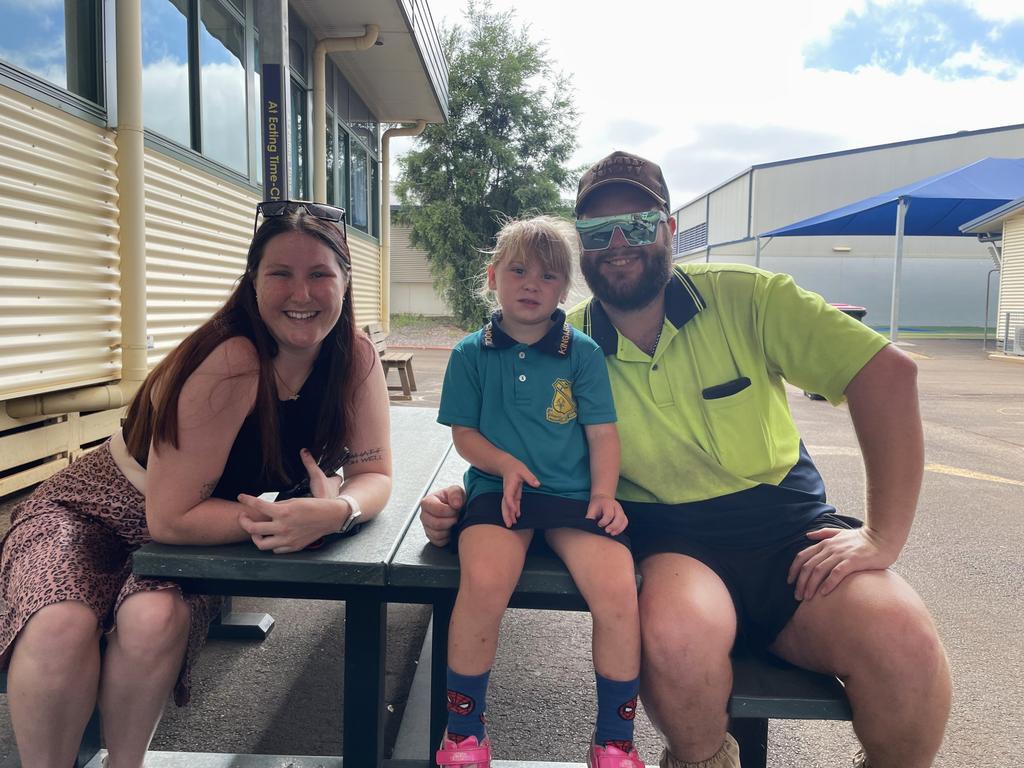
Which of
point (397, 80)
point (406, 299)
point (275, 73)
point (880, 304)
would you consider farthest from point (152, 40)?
point (880, 304)

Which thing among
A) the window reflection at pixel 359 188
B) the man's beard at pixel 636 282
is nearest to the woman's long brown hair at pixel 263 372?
the man's beard at pixel 636 282

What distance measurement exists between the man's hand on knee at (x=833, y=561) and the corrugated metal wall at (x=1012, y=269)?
2351 cm

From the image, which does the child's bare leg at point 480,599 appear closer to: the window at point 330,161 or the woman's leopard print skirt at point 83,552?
the woman's leopard print skirt at point 83,552

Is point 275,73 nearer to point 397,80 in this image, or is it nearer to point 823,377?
point 823,377

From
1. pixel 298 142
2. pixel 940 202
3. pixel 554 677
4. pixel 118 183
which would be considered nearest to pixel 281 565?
pixel 554 677

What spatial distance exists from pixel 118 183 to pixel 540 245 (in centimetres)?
417

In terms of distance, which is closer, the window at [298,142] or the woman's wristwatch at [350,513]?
the woman's wristwatch at [350,513]

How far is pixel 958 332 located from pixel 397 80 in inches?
1149

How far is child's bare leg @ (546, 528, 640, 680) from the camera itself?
1.82 meters

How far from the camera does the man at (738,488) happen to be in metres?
1.82

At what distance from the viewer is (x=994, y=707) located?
2959 mm

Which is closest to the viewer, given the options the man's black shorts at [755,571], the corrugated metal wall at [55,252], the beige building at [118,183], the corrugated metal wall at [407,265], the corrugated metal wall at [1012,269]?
the man's black shorts at [755,571]

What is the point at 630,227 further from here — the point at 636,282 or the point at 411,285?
the point at 411,285

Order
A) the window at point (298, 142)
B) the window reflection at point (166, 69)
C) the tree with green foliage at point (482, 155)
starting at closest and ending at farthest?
the window reflection at point (166, 69), the window at point (298, 142), the tree with green foliage at point (482, 155)
